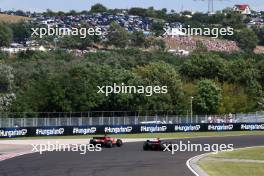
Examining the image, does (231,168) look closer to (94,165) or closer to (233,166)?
(233,166)

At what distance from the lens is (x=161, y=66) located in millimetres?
97125

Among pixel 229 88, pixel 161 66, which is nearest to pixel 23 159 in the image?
pixel 161 66

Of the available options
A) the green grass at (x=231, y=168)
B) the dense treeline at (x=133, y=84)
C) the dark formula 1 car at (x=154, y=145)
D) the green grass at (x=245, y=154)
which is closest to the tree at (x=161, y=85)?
the dense treeline at (x=133, y=84)

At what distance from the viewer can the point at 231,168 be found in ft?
93.8

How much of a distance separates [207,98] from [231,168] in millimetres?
64849

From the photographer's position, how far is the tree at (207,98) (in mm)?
93125

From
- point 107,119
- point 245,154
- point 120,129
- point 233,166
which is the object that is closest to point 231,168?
point 233,166

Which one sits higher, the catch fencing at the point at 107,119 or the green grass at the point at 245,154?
the catch fencing at the point at 107,119

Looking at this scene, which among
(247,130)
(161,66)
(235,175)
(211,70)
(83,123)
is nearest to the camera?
(235,175)

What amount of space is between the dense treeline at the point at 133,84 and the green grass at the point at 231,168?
48.4m

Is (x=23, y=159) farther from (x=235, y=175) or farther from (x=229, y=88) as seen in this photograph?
(x=229, y=88)

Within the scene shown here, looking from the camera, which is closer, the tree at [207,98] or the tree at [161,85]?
the tree at [161,85]

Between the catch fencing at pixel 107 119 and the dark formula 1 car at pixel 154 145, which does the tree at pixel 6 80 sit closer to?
the catch fencing at pixel 107 119

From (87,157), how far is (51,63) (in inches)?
2936
